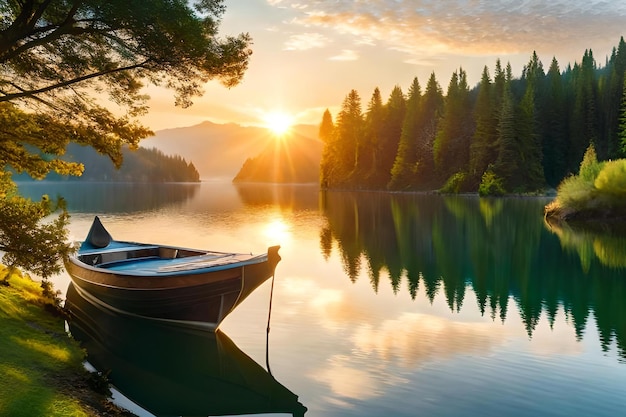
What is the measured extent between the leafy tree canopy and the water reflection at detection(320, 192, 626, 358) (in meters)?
13.5

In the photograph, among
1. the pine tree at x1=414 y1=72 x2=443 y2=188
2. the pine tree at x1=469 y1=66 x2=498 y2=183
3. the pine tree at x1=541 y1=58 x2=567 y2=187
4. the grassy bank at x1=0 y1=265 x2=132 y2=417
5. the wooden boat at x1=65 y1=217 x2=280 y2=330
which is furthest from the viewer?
the pine tree at x1=414 y1=72 x2=443 y2=188

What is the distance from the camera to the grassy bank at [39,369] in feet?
30.2

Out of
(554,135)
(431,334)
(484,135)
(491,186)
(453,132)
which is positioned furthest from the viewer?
(453,132)

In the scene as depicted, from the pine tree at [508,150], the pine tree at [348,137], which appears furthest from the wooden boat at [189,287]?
the pine tree at [348,137]

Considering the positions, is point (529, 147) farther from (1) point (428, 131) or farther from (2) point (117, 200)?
(2) point (117, 200)

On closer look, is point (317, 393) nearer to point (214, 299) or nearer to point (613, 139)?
point (214, 299)

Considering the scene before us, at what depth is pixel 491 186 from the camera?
95.9 m

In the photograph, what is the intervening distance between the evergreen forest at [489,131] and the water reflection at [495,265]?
46564mm

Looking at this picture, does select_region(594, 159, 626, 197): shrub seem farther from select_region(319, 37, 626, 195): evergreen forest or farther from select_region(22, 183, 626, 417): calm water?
select_region(319, 37, 626, 195): evergreen forest

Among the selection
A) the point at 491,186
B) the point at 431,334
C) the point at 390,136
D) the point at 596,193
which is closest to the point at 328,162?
the point at 390,136

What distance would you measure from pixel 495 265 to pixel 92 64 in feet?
81.8

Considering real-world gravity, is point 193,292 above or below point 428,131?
below

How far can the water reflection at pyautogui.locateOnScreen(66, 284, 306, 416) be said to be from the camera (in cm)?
1217

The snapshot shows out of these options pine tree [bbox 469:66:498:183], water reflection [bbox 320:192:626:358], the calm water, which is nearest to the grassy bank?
the calm water
